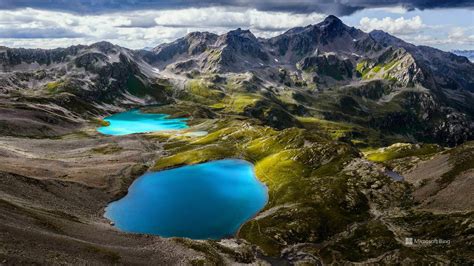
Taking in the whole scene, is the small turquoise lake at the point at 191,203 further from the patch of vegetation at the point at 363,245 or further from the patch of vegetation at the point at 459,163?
the patch of vegetation at the point at 459,163

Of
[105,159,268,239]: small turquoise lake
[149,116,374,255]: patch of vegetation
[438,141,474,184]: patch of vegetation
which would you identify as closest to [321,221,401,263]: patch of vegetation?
[149,116,374,255]: patch of vegetation

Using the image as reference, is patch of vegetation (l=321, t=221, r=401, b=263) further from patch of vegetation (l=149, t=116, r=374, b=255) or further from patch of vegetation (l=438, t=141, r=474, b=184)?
patch of vegetation (l=438, t=141, r=474, b=184)


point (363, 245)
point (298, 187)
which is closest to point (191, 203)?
point (298, 187)

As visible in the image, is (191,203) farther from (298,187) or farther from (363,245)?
(363,245)

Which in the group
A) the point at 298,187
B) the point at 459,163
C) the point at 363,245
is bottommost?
the point at 363,245

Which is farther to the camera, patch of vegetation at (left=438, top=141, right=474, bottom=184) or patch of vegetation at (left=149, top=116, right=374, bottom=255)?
patch of vegetation at (left=438, top=141, right=474, bottom=184)

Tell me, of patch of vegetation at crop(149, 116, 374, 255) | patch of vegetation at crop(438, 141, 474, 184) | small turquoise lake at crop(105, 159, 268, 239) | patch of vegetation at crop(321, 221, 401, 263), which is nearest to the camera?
patch of vegetation at crop(321, 221, 401, 263)

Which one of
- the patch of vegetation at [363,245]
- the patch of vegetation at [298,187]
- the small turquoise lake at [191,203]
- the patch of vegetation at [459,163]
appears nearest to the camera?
the patch of vegetation at [363,245]

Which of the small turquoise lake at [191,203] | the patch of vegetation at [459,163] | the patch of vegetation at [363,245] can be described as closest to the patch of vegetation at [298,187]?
the patch of vegetation at [363,245]

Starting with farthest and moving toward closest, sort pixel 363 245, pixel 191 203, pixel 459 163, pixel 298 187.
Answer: pixel 298 187
pixel 191 203
pixel 459 163
pixel 363 245
